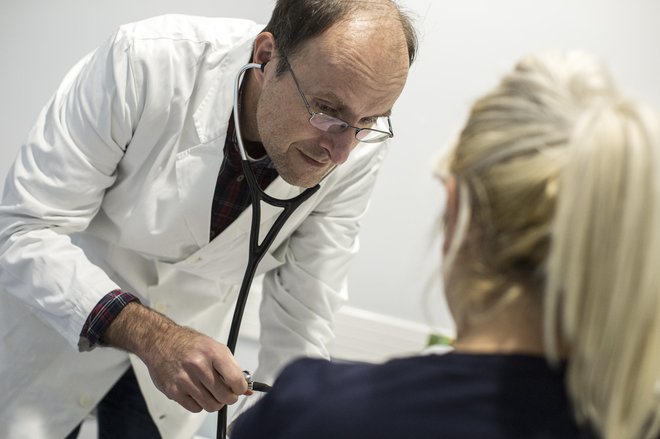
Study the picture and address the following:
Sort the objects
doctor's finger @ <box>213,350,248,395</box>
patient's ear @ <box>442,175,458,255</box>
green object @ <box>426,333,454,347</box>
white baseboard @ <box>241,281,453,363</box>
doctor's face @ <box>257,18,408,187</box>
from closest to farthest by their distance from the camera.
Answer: patient's ear @ <box>442,175,458,255</box>
doctor's finger @ <box>213,350,248,395</box>
doctor's face @ <box>257,18,408,187</box>
green object @ <box>426,333,454,347</box>
white baseboard @ <box>241,281,453,363</box>

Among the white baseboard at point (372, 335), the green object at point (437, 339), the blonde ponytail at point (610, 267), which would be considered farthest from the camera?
the white baseboard at point (372, 335)

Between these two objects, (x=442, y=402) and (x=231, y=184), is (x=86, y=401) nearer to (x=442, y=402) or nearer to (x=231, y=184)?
(x=231, y=184)

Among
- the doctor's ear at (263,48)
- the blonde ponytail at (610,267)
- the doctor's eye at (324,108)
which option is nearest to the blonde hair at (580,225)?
the blonde ponytail at (610,267)

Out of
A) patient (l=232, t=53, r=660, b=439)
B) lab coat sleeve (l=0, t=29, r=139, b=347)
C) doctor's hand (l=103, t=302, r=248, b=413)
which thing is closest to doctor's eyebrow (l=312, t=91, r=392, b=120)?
lab coat sleeve (l=0, t=29, r=139, b=347)

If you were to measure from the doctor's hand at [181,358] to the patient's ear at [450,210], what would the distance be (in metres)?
0.58

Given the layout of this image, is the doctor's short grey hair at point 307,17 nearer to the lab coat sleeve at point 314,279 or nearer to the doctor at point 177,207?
the doctor at point 177,207

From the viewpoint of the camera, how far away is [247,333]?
2.62 meters

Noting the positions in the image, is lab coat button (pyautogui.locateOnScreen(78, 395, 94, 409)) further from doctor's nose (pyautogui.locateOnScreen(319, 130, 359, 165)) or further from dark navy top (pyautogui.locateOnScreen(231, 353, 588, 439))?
dark navy top (pyautogui.locateOnScreen(231, 353, 588, 439))

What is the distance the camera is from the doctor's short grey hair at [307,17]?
1493 mm

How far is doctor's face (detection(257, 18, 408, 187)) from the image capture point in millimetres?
1460

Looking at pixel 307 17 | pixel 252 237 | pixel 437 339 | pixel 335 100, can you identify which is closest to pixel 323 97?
pixel 335 100

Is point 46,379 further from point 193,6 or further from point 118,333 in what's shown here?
point 193,6

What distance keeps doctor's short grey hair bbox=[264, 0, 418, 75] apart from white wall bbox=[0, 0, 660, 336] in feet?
3.15

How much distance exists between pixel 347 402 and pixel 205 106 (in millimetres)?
984
